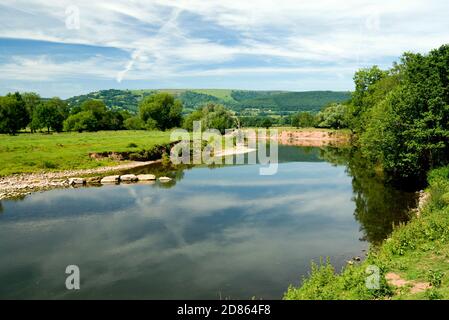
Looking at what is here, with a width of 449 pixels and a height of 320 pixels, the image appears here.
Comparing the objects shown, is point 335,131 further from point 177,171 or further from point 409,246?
point 409,246

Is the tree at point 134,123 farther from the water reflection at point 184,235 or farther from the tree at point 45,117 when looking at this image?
the water reflection at point 184,235

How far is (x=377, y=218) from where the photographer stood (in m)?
29.6

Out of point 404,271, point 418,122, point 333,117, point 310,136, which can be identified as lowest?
point 404,271

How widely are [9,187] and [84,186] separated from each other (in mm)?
7165

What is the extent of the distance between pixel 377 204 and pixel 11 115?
9016 centimetres

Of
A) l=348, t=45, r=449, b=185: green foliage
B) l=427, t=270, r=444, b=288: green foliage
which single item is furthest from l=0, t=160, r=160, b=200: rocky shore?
l=427, t=270, r=444, b=288: green foliage

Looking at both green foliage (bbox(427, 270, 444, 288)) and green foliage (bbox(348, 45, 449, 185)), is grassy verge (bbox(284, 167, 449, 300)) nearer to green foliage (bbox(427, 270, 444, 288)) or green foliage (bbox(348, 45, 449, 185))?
green foliage (bbox(427, 270, 444, 288))

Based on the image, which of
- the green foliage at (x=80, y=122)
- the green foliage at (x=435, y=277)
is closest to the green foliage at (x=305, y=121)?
the green foliage at (x=80, y=122)

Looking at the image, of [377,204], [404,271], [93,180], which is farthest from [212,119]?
[404,271]

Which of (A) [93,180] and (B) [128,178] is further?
(B) [128,178]

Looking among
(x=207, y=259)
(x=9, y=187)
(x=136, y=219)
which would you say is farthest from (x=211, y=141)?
(x=207, y=259)

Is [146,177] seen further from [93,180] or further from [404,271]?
[404,271]

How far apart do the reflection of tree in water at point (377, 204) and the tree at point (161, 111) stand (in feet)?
268

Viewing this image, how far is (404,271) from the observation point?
1633cm
